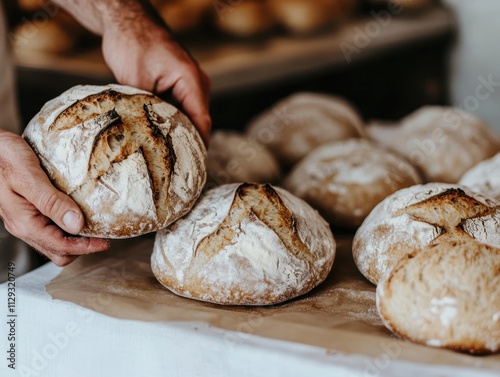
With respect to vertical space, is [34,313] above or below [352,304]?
below

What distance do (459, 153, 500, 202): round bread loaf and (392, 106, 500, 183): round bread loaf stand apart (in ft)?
0.82

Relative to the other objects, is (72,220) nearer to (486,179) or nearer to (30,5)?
(486,179)

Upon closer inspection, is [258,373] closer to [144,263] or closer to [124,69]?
[144,263]

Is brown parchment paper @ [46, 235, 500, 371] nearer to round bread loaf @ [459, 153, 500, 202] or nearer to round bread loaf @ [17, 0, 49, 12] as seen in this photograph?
round bread loaf @ [459, 153, 500, 202]

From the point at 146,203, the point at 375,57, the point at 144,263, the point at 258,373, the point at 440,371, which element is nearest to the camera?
the point at 440,371

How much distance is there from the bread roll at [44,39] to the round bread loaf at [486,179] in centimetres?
254

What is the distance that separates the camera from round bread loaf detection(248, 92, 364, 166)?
254cm

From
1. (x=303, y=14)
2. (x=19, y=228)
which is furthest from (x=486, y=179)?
(x=303, y=14)

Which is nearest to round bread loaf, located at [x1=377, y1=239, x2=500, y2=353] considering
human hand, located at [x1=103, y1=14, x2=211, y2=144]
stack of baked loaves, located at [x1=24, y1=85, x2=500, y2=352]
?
stack of baked loaves, located at [x1=24, y1=85, x2=500, y2=352]

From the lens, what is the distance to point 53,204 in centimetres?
141

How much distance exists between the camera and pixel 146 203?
1484mm

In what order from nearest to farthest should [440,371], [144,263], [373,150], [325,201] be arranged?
1. [440,371]
2. [144,263]
3. [325,201]
4. [373,150]

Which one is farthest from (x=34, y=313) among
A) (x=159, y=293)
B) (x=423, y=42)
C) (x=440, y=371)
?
(x=423, y=42)

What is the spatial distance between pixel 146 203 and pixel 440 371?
2.49ft
